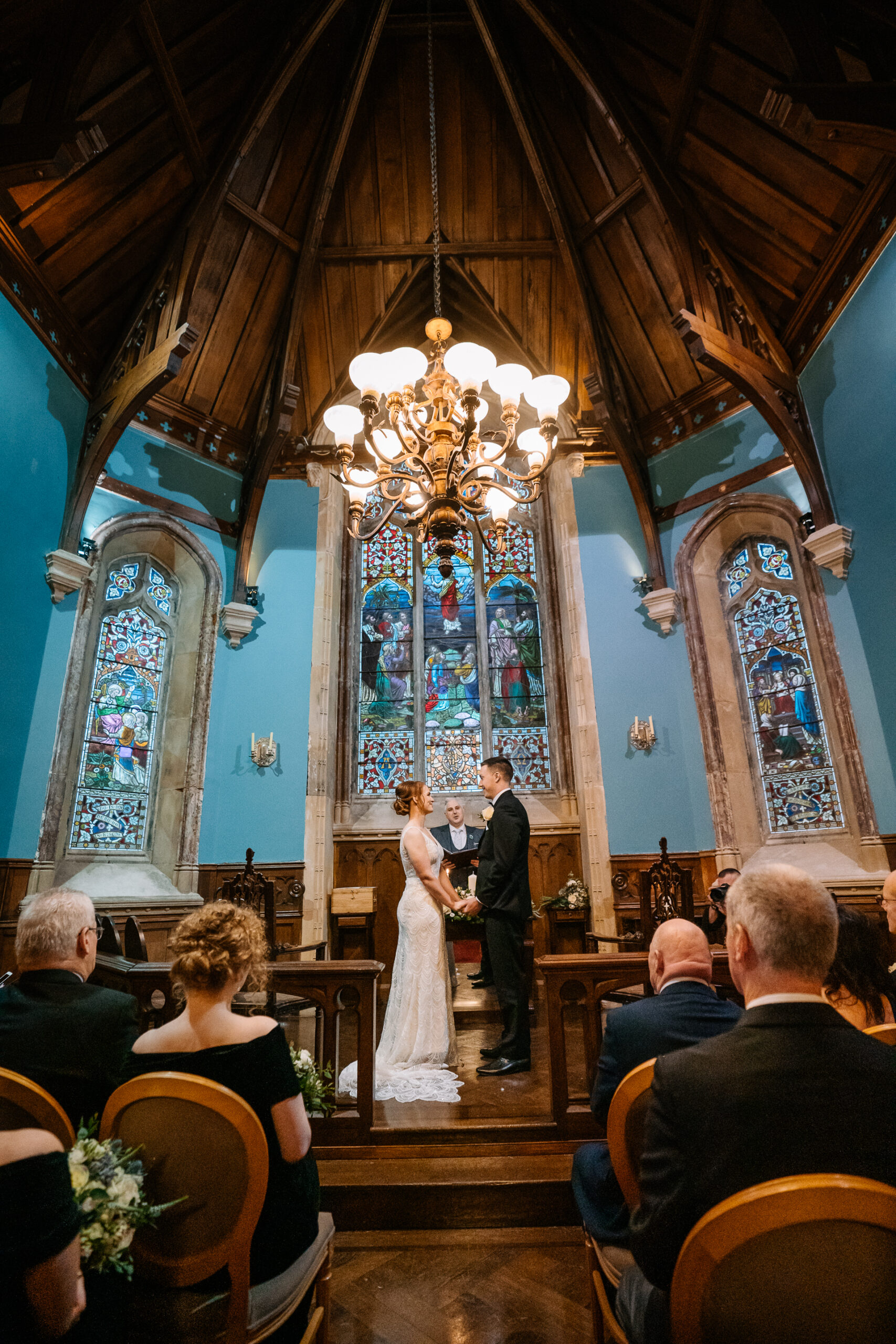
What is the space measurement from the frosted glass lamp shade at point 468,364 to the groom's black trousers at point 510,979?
3088 millimetres

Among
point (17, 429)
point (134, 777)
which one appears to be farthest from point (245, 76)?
point (134, 777)

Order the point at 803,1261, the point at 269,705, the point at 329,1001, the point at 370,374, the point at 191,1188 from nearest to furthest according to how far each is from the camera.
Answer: the point at 803,1261, the point at 191,1188, the point at 329,1001, the point at 370,374, the point at 269,705

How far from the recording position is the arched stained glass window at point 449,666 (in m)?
7.98

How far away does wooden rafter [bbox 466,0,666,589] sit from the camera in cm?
698

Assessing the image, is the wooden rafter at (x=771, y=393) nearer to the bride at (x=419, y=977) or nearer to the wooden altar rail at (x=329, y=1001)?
the bride at (x=419, y=977)

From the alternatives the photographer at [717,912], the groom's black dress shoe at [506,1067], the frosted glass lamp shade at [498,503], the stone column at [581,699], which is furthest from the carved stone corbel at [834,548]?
the groom's black dress shoe at [506,1067]

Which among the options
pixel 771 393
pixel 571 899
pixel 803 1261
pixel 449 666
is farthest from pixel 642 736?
pixel 803 1261

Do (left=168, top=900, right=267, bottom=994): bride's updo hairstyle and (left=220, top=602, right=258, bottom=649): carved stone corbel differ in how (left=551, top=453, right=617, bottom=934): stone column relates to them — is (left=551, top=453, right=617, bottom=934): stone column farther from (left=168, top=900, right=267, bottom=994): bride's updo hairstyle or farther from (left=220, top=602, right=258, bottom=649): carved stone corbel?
(left=168, top=900, right=267, bottom=994): bride's updo hairstyle

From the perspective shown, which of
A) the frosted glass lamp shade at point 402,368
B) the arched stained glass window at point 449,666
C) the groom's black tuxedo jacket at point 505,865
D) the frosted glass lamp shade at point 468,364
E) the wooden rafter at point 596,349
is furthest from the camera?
the arched stained glass window at point 449,666

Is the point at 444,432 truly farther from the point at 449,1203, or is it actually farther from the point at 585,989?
the point at 449,1203

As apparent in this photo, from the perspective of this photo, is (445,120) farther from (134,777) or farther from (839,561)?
(134,777)

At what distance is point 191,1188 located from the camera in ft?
4.70

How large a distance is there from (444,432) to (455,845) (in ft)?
12.9

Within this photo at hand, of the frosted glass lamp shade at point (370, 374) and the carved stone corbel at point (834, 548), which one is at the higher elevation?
the frosted glass lamp shade at point (370, 374)
